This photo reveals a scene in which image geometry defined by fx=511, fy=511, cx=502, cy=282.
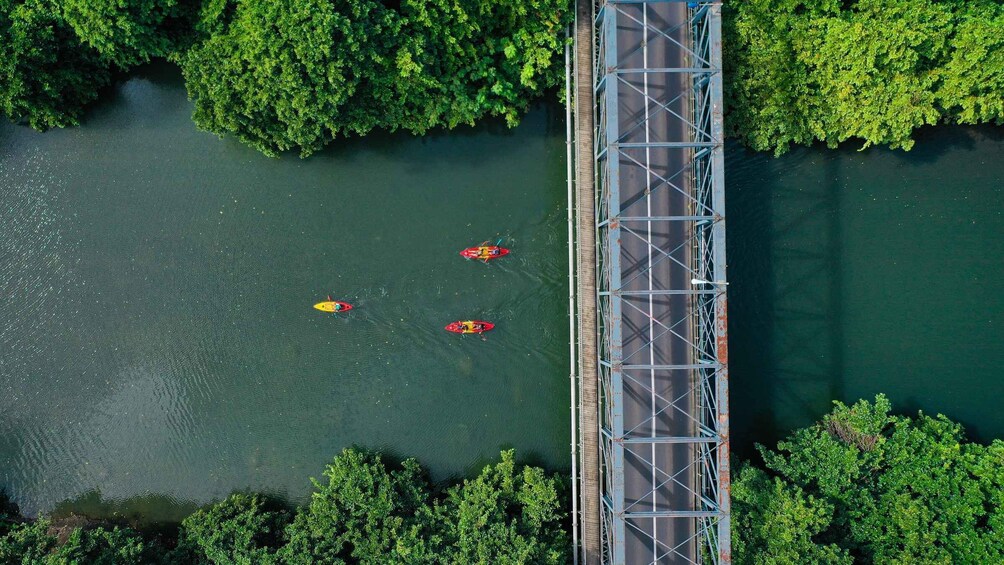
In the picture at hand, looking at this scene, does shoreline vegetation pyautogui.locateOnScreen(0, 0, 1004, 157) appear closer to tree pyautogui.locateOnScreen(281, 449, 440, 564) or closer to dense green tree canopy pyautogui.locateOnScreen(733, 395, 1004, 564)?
dense green tree canopy pyautogui.locateOnScreen(733, 395, 1004, 564)

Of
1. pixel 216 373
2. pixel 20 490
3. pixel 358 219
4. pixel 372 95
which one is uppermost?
pixel 372 95

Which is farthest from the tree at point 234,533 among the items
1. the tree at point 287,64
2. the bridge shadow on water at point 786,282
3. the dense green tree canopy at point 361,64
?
the bridge shadow on water at point 786,282

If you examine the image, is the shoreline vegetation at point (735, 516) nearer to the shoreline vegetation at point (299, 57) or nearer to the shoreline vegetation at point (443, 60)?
the shoreline vegetation at point (443, 60)

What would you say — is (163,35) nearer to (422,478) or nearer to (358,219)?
(358,219)

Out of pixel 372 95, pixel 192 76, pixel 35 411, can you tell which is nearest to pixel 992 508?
pixel 372 95

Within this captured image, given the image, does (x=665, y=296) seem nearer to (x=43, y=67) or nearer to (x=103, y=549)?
(x=103, y=549)

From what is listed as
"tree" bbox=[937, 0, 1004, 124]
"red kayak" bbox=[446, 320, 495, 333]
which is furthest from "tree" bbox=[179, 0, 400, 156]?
"tree" bbox=[937, 0, 1004, 124]

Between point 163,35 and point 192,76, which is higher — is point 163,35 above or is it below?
above
